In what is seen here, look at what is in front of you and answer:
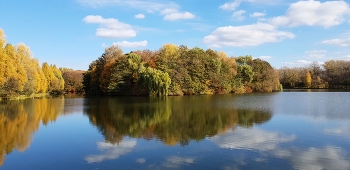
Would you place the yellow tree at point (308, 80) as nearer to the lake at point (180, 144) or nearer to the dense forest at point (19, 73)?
the dense forest at point (19, 73)

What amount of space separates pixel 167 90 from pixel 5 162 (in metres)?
38.4

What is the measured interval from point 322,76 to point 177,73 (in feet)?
195

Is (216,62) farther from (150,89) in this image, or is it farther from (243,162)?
(243,162)

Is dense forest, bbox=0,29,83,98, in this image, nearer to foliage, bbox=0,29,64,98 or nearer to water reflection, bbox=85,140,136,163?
foliage, bbox=0,29,64,98

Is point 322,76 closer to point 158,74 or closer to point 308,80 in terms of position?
point 308,80

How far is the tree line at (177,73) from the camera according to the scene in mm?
49681

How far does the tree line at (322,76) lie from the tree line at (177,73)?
27244mm

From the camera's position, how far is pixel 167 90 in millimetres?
47750

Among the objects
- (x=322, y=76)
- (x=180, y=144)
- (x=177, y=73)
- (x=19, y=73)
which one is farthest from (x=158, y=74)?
(x=322, y=76)

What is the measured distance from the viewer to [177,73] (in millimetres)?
51812

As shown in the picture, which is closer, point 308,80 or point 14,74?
point 14,74

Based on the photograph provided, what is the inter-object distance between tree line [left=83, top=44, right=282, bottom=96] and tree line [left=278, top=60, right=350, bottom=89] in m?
27.2

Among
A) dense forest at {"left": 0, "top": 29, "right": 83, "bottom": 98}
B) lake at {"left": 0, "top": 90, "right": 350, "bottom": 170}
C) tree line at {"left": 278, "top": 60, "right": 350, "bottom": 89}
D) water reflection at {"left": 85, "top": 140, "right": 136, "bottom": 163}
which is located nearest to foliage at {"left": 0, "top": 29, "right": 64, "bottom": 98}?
dense forest at {"left": 0, "top": 29, "right": 83, "bottom": 98}

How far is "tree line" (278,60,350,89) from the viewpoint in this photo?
80938 mm
